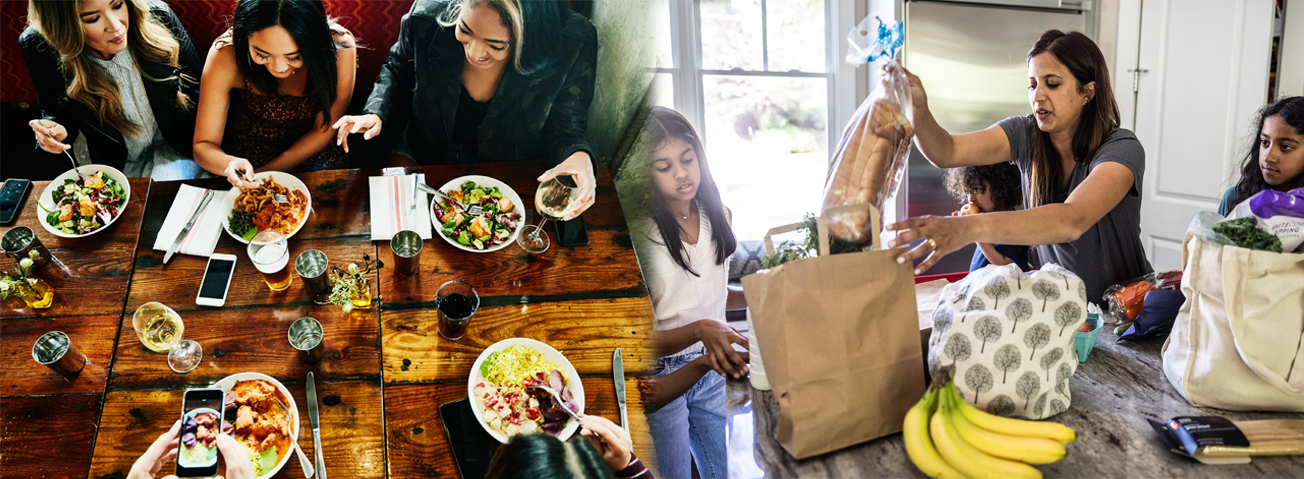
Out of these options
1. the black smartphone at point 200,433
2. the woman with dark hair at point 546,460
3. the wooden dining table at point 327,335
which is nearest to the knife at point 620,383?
the wooden dining table at point 327,335

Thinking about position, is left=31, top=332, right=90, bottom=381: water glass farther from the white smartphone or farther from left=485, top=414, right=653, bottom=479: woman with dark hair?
left=485, top=414, right=653, bottom=479: woman with dark hair

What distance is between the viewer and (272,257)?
5.95 ft

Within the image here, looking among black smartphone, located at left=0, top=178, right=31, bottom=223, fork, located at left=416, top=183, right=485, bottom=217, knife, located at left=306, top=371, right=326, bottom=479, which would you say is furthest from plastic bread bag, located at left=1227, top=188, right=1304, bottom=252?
black smartphone, located at left=0, top=178, right=31, bottom=223

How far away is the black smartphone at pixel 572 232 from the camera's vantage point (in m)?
2.03

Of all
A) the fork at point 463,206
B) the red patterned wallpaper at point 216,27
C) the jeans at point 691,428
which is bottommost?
the jeans at point 691,428

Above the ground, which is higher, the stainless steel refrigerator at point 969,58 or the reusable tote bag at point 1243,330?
the stainless steel refrigerator at point 969,58

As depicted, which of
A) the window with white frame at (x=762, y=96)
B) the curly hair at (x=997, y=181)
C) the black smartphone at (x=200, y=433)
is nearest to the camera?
the black smartphone at (x=200, y=433)

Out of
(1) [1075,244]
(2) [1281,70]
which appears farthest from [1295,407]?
(2) [1281,70]

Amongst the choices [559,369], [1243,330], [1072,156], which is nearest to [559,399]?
[559,369]

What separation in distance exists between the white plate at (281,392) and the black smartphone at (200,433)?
4 centimetres

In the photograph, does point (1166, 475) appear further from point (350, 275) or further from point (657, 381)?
point (350, 275)

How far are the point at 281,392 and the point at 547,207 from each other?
0.79 meters

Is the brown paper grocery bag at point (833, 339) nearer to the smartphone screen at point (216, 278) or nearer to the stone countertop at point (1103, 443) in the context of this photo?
the stone countertop at point (1103, 443)

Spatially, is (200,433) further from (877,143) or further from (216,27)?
(877,143)
